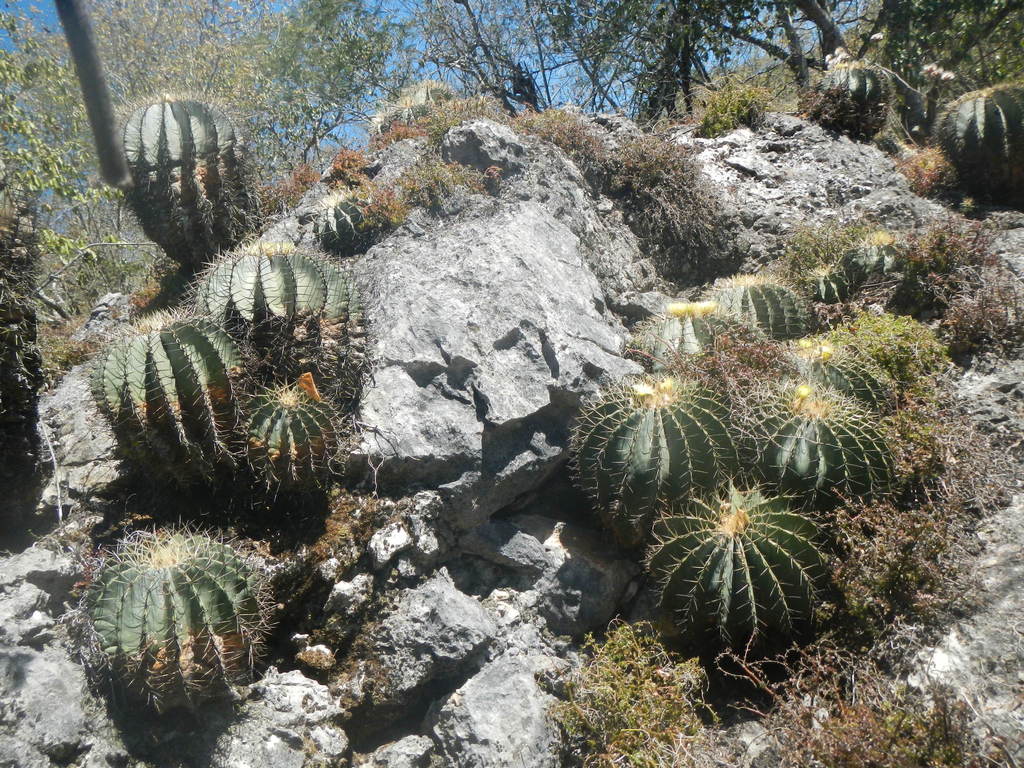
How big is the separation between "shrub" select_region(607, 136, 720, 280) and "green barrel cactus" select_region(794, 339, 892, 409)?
2.50m

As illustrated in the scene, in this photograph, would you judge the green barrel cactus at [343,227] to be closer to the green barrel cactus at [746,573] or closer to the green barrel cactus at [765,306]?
the green barrel cactus at [765,306]

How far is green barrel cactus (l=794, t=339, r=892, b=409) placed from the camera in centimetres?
451

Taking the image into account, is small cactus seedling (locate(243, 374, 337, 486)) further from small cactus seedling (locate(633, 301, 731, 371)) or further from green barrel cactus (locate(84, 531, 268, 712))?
small cactus seedling (locate(633, 301, 731, 371))

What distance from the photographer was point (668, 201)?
7.12m

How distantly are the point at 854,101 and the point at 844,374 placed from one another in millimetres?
4871

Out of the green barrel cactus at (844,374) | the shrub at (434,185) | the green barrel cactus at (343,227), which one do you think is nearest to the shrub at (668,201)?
the shrub at (434,185)

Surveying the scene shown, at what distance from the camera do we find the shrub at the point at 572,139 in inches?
286

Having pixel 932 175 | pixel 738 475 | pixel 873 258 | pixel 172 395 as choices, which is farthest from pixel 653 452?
pixel 932 175

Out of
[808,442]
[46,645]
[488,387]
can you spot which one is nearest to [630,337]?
[488,387]

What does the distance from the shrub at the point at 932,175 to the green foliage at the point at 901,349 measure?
2.69 metres

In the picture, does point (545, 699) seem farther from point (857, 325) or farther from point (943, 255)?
point (943, 255)

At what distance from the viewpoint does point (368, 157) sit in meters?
7.09

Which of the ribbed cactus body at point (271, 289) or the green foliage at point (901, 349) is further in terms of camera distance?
the green foliage at point (901, 349)

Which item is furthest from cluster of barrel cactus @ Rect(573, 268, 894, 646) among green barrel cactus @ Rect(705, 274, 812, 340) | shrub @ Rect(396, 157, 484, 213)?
shrub @ Rect(396, 157, 484, 213)
